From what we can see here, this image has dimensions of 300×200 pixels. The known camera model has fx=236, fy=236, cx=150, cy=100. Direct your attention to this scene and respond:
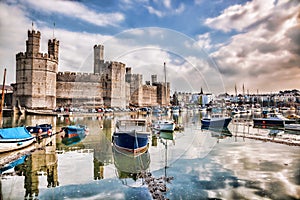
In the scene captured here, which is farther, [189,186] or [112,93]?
[112,93]

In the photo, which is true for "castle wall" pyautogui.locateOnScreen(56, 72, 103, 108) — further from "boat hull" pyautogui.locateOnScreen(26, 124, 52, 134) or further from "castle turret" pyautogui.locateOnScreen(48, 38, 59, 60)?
"boat hull" pyautogui.locateOnScreen(26, 124, 52, 134)

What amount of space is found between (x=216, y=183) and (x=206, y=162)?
98.9 inches

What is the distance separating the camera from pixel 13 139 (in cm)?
1075

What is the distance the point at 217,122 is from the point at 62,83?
106ft

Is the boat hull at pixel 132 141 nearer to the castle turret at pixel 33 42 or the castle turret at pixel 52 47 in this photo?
the castle turret at pixel 33 42

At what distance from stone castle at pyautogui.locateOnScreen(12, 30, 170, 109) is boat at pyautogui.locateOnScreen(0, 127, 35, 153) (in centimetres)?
2568

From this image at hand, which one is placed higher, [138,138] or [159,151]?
[138,138]

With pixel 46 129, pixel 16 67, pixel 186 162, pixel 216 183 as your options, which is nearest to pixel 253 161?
pixel 186 162

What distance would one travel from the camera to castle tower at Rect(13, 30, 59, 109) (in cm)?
3906

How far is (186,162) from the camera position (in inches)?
360

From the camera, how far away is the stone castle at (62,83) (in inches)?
1547

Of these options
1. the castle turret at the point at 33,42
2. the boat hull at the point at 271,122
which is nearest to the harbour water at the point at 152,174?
the boat hull at the point at 271,122

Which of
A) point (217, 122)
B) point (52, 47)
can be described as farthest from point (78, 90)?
point (217, 122)

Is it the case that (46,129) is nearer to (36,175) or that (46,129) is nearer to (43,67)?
(36,175)
